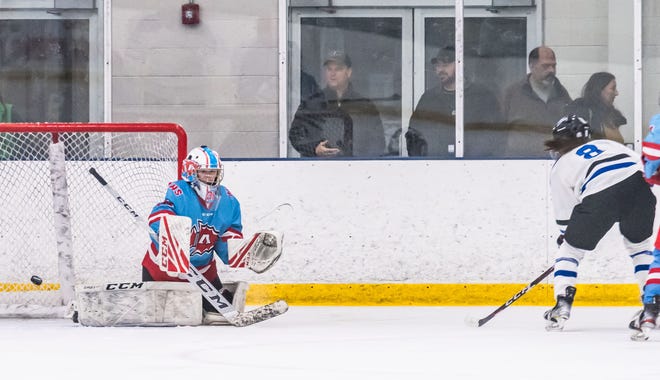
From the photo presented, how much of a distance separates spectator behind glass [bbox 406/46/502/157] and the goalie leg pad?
1.84m

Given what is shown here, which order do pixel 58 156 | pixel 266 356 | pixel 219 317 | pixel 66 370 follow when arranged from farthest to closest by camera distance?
pixel 58 156 → pixel 219 317 → pixel 266 356 → pixel 66 370

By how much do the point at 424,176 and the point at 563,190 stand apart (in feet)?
4.92

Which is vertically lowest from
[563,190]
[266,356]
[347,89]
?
[266,356]

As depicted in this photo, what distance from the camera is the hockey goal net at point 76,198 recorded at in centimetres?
712

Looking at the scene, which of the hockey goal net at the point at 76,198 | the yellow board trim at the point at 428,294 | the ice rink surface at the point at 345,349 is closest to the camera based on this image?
the ice rink surface at the point at 345,349

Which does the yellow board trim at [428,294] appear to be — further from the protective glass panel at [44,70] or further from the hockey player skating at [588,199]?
the protective glass panel at [44,70]

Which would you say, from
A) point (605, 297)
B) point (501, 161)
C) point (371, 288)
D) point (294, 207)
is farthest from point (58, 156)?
point (605, 297)

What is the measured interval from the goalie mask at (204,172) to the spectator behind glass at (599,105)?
2200 mm

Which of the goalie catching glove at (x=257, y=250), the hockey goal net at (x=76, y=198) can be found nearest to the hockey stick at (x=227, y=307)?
the goalie catching glove at (x=257, y=250)

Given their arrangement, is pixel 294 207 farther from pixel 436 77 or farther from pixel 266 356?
pixel 266 356

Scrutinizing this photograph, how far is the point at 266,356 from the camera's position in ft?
16.7

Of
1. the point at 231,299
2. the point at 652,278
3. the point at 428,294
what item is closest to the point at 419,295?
the point at 428,294

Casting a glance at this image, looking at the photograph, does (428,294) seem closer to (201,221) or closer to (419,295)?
(419,295)

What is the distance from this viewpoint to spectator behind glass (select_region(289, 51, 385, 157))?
25.5 ft
